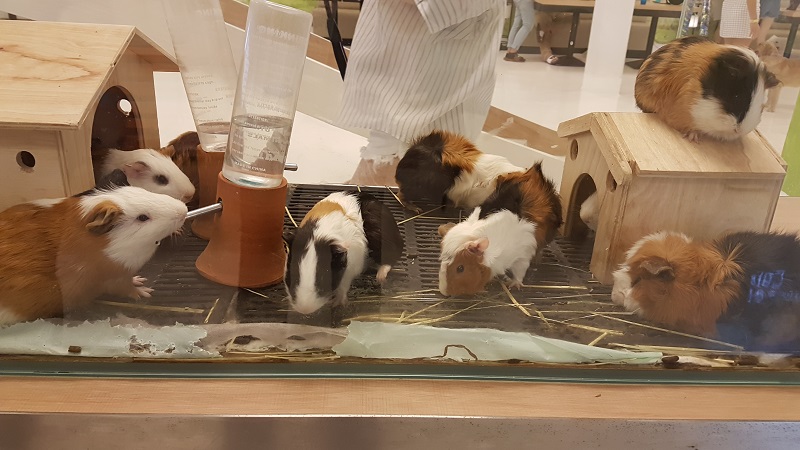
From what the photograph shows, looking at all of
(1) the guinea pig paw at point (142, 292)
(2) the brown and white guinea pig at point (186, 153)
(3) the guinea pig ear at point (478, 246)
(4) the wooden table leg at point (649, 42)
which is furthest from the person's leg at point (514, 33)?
(1) the guinea pig paw at point (142, 292)

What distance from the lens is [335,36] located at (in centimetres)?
95

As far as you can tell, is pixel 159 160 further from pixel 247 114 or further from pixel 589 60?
pixel 589 60

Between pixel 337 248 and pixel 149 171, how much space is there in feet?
1.32

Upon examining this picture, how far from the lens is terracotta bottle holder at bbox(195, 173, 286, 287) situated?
851 mm

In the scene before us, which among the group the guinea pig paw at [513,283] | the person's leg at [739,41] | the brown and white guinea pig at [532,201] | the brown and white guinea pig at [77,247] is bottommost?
the guinea pig paw at [513,283]

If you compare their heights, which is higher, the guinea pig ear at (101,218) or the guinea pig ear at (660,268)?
the guinea pig ear at (101,218)

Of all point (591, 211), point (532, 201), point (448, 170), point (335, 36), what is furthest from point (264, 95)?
point (591, 211)

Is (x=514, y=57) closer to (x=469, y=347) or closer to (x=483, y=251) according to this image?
(x=483, y=251)

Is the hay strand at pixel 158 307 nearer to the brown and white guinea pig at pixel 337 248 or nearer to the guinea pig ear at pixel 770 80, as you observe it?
the brown and white guinea pig at pixel 337 248

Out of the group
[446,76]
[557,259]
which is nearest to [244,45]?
[446,76]

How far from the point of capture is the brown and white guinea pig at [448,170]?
1.08 meters

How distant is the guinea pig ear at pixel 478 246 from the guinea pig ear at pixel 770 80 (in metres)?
0.49

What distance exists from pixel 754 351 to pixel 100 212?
912 mm

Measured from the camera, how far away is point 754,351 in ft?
2.62
